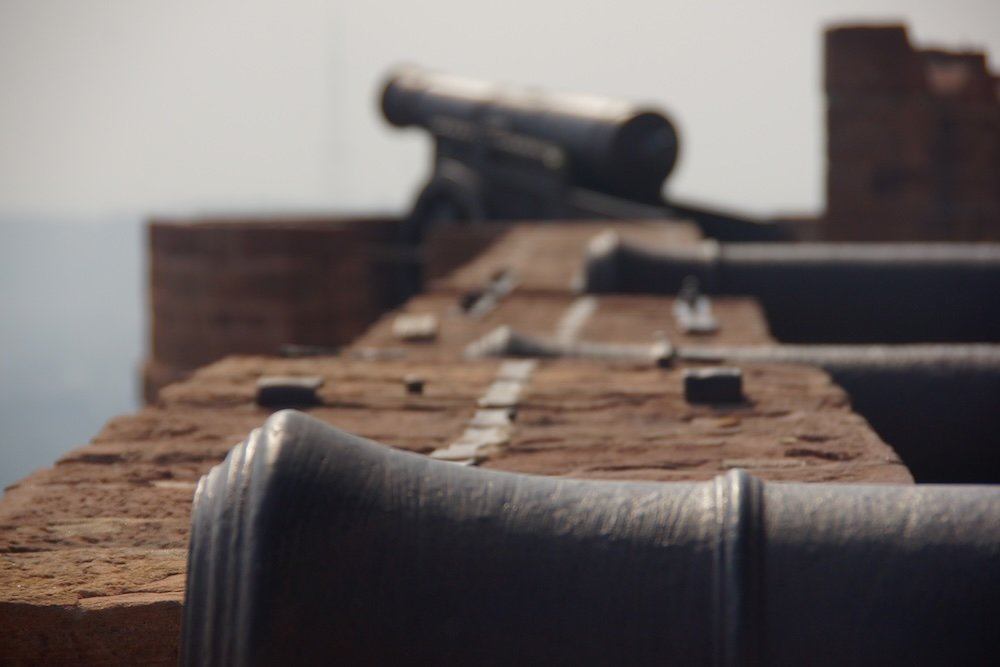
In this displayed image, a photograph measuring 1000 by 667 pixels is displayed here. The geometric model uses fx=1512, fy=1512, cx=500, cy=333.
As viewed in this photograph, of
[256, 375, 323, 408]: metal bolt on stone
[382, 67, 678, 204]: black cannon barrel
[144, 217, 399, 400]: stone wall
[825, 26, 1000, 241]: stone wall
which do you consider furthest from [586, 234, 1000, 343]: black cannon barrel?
[825, 26, 1000, 241]: stone wall

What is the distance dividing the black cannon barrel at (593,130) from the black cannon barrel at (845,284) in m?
5.75

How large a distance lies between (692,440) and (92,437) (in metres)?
1.20

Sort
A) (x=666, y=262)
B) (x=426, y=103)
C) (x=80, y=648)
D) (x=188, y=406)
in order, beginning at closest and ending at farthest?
(x=80, y=648)
(x=188, y=406)
(x=666, y=262)
(x=426, y=103)

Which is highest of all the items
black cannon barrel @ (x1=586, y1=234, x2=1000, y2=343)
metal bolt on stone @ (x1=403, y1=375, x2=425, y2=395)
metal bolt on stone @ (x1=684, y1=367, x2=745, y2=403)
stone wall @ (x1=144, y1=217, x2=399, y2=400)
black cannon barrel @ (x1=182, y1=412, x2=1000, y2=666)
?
black cannon barrel @ (x1=182, y1=412, x2=1000, y2=666)

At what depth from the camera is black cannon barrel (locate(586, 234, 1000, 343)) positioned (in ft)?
20.1

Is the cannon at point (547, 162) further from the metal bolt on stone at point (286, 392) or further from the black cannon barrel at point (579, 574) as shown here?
the black cannon barrel at point (579, 574)

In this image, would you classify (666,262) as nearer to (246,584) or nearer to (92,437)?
(92,437)

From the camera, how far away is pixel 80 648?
2.14 metres

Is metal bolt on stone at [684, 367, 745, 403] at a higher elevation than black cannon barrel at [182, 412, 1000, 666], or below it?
below

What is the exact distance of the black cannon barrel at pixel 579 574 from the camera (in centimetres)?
169

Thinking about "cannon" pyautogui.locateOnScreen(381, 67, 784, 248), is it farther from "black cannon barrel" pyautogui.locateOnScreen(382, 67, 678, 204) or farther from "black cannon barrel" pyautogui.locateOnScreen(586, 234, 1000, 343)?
"black cannon barrel" pyautogui.locateOnScreen(586, 234, 1000, 343)

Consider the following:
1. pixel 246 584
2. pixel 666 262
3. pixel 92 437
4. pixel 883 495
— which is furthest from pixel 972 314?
pixel 246 584

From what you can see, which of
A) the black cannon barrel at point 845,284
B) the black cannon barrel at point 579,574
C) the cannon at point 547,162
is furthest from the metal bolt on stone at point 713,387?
the cannon at point 547,162

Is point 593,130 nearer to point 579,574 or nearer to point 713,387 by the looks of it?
point 713,387
